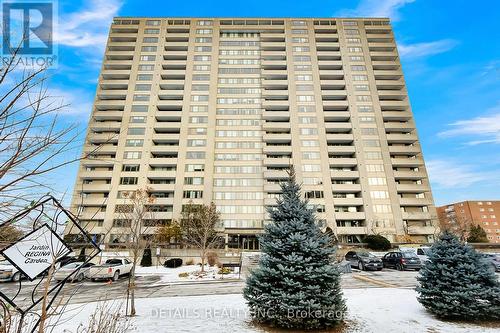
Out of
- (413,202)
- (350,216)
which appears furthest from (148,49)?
(413,202)

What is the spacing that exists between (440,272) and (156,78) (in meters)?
61.9

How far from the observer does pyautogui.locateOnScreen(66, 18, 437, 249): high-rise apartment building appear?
48.0 metres

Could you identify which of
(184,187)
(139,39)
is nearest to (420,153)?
(184,187)

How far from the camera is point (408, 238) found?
4369 centimetres

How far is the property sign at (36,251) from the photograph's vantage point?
2.48 meters

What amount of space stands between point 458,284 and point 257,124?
162 feet

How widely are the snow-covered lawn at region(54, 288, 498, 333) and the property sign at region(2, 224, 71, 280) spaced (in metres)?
3.32

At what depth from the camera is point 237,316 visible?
747cm

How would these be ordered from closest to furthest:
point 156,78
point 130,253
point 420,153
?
point 130,253, point 420,153, point 156,78

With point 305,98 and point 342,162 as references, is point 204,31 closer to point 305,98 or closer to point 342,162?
point 305,98

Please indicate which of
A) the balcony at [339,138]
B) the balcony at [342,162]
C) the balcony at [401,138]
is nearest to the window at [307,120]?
the balcony at [339,138]

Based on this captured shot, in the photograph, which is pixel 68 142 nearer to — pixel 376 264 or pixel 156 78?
pixel 376 264

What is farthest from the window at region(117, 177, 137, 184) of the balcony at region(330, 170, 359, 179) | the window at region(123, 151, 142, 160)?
the balcony at region(330, 170, 359, 179)

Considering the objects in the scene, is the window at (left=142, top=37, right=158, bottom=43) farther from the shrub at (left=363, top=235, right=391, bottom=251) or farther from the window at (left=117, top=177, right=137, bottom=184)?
the shrub at (left=363, top=235, right=391, bottom=251)
